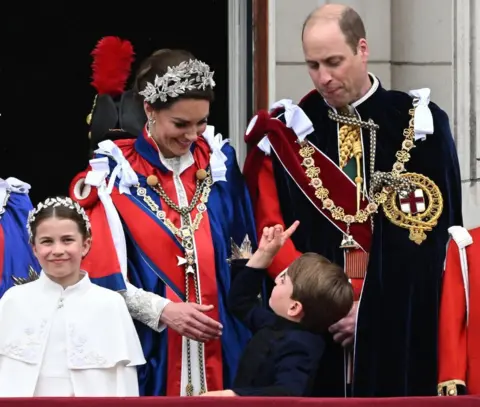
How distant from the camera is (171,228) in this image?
229 inches

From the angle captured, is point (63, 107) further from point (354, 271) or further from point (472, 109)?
point (354, 271)

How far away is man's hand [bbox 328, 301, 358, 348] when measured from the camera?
228 inches

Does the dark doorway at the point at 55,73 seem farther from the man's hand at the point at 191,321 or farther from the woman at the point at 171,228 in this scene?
the man's hand at the point at 191,321

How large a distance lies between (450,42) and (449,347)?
223cm

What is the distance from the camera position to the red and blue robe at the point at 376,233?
5809 mm

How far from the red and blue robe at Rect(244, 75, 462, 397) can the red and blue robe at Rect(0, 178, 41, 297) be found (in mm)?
764

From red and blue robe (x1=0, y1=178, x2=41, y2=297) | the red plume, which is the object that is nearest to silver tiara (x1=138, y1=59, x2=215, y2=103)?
red and blue robe (x1=0, y1=178, x2=41, y2=297)

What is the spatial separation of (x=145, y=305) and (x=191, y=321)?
0.52 ft

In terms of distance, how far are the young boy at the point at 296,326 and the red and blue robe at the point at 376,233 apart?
0.34m

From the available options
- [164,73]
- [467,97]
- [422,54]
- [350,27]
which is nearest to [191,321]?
[164,73]

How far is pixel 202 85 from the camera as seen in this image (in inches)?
227

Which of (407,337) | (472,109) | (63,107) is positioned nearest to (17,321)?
(407,337)

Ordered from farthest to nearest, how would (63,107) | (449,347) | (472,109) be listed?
1. (63,107)
2. (472,109)
3. (449,347)

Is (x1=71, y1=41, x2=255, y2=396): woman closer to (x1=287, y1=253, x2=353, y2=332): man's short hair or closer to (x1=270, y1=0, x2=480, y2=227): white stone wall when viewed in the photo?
(x1=287, y1=253, x2=353, y2=332): man's short hair
